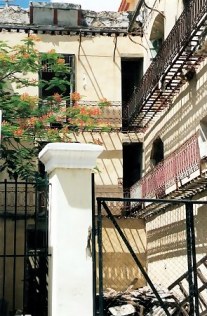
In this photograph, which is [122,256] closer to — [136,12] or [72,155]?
[136,12]

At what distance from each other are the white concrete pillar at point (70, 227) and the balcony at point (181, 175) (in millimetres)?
8847

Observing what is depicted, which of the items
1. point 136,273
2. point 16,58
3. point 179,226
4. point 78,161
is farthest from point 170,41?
point 78,161

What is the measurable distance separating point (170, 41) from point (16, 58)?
177 inches

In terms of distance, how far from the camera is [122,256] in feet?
74.1

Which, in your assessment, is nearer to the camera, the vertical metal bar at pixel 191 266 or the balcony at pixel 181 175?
the vertical metal bar at pixel 191 266

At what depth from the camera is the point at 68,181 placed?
632 cm

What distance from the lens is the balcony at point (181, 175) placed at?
1536 centimetres

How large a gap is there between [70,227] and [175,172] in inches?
441

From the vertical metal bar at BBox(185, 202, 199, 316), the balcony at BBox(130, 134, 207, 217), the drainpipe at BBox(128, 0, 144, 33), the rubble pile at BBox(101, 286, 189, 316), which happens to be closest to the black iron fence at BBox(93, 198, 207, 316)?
the rubble pile at BBox(101, 286, 189, 316)

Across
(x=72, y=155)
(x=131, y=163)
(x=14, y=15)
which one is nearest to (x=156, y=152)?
(x=131, y=163)

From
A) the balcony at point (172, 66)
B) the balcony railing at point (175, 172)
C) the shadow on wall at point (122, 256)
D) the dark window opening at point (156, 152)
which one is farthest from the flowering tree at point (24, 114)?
the shadow on wall at point (122, 256)

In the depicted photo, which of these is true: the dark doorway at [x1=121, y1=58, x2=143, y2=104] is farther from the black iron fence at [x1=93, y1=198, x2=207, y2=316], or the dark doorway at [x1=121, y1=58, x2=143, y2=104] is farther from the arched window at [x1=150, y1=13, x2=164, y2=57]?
the black iron fence at [x1=93, y1=198, x2=207, y2=316]

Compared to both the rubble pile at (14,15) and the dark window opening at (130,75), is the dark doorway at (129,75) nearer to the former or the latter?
the dark window opening at (130,75)

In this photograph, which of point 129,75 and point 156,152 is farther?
point 129,75
